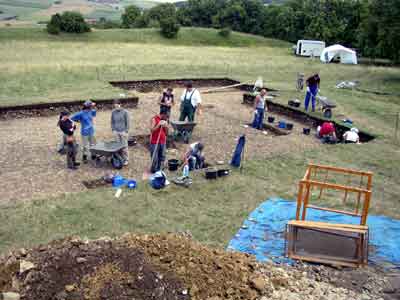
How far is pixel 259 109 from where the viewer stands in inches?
628

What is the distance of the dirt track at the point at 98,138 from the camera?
34.1 ft

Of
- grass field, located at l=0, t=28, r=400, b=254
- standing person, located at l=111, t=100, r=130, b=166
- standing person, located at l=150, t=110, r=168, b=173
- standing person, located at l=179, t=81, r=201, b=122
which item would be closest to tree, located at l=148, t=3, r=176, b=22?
→ grass field, located at l=0, t=28, r=400, b=254

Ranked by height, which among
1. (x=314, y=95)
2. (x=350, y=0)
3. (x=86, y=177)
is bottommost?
(x=86, y=177)

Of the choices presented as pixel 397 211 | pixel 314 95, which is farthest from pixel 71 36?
pixel 397 211

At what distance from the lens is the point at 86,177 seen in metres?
10.9

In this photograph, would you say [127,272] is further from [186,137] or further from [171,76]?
[171,76]

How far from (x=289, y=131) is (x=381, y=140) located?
3.19 m

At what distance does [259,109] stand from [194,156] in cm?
542

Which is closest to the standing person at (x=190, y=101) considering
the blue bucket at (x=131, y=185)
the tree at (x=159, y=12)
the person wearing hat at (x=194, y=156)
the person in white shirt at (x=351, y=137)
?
the person wearing hat at (x=194, y=156)

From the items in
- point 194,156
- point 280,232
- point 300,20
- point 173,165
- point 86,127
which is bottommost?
point 280,232

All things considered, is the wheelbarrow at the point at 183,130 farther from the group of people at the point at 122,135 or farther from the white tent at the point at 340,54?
the white tent at the point at 340,54

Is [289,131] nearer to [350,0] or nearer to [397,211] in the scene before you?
[397,211]

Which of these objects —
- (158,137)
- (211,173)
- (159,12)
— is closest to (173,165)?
(158,137)

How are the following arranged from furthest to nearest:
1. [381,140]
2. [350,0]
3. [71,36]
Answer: [350,0]
[71,36]
[381,140]
